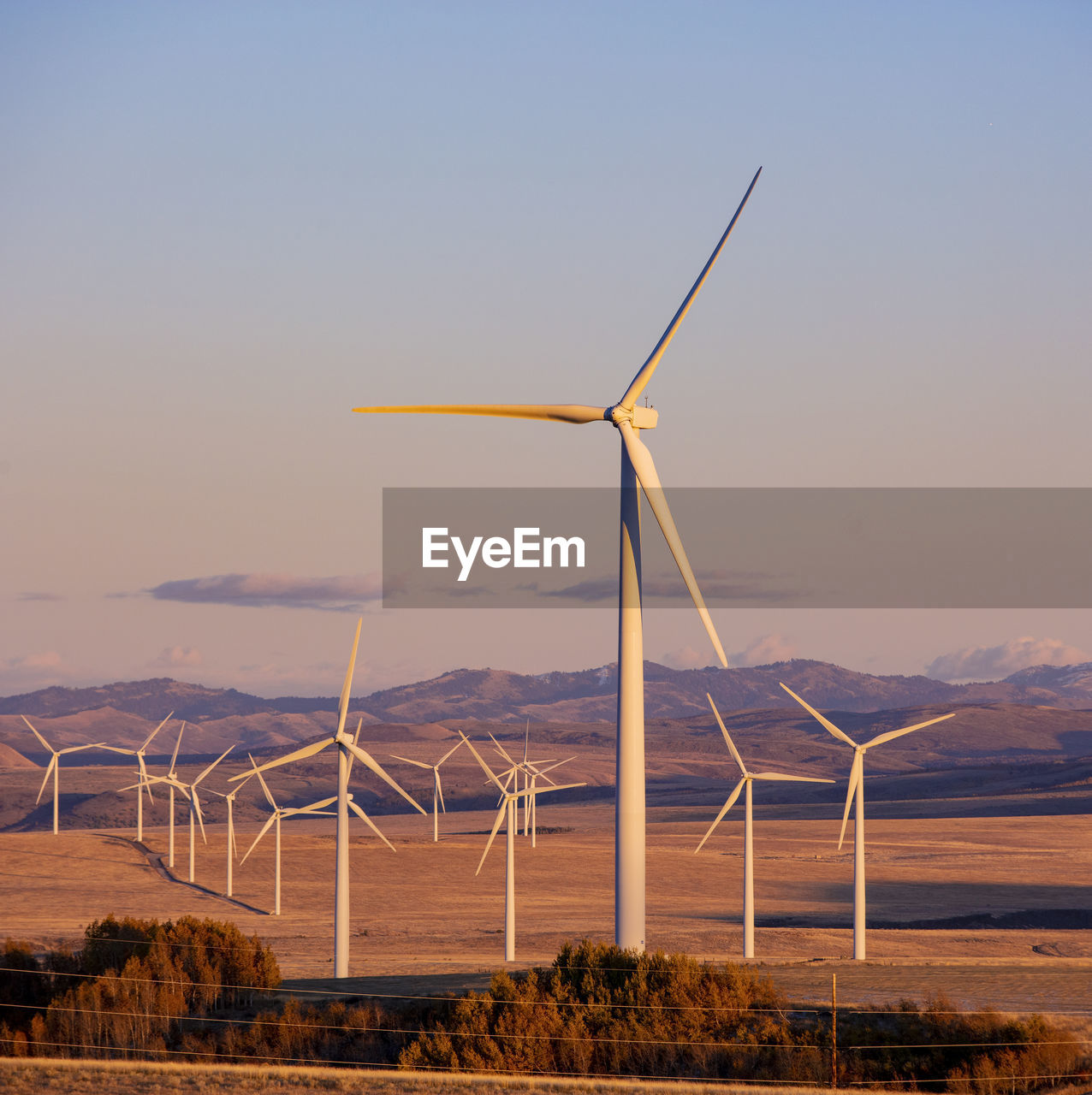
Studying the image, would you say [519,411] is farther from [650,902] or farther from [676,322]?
[650,902]

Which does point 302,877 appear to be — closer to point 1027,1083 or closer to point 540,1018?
point 540,1018

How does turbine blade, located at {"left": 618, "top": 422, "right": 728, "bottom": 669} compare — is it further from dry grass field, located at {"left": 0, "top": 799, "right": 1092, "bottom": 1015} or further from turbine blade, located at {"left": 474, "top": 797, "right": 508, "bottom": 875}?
turbine blade, located at {"left": 474, "top": 797, "right": 508, "bottom": 875}

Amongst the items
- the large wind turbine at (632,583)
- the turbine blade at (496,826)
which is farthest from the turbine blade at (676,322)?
the turbine blade at (496,826)

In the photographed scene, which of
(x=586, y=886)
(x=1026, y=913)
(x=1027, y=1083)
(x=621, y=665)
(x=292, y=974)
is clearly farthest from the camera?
(x=586, y=886)

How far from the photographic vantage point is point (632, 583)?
36406 mm

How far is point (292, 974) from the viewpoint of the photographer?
4575 centimetres

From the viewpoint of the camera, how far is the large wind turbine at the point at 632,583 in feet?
114

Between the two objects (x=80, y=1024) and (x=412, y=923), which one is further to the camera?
(x=412, y=923)

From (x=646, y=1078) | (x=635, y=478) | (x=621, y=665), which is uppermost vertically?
(x=635, y=478)

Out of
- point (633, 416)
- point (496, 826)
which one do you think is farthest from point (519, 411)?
point (496, 826)

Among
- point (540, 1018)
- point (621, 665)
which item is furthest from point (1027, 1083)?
point (621, 665)

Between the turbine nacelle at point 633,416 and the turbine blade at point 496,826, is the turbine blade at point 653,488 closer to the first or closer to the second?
the turbine nacelle at point 633,416

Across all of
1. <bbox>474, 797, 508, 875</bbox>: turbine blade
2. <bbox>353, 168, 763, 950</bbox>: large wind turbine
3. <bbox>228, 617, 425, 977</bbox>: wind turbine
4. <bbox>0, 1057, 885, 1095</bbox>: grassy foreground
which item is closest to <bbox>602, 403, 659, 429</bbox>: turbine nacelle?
<bbox>353, 168, 763, 950</bbox>: large wind turbine

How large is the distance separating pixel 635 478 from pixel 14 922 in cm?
4428
